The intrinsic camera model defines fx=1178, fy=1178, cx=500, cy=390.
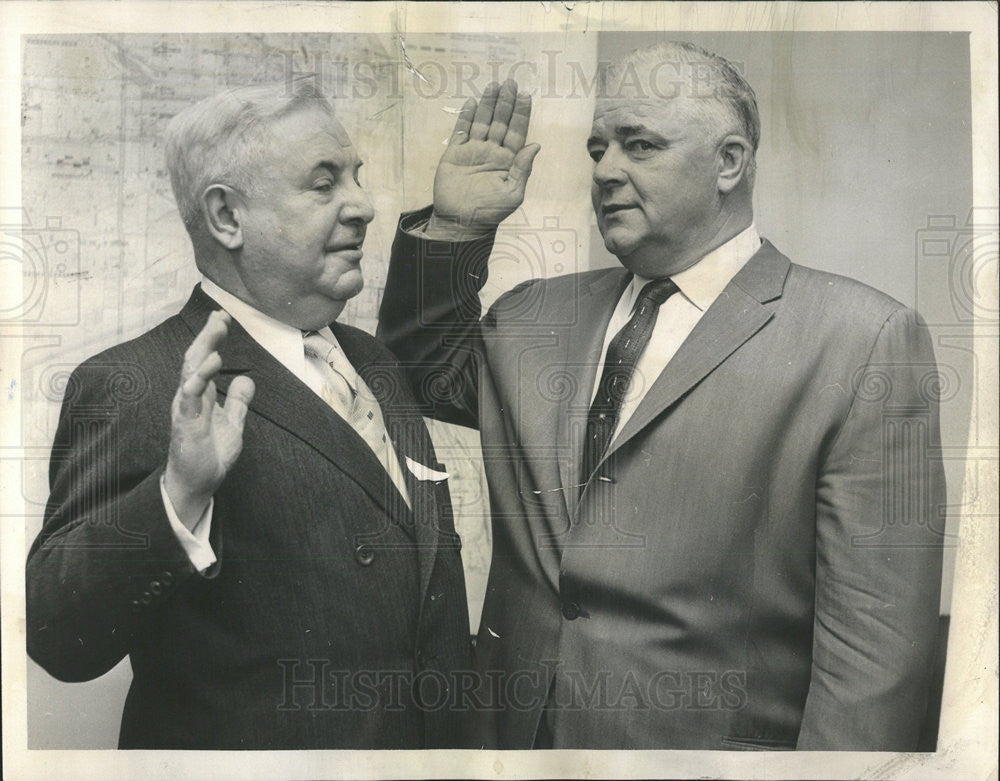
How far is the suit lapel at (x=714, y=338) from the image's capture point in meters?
3.28

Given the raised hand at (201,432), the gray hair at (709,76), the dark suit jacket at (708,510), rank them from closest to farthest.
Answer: the raised hand at (201,432) < the dark suit jacket at (708,510) < the gray hair at (709,76)

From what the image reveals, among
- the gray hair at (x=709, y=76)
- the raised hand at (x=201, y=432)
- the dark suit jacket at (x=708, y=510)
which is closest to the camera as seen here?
the raised hand at (x=201, y=432)

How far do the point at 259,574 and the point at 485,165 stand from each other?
4.39 feet

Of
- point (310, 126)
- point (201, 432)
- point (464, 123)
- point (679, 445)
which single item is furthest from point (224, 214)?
point (679, 445)

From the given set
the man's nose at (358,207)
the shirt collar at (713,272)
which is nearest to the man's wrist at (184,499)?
the man's nose at (358,207)

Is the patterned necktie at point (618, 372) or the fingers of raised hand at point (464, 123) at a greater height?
the fingers of raised hand at point (464, 123)

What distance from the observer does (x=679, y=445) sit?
328 centimetres

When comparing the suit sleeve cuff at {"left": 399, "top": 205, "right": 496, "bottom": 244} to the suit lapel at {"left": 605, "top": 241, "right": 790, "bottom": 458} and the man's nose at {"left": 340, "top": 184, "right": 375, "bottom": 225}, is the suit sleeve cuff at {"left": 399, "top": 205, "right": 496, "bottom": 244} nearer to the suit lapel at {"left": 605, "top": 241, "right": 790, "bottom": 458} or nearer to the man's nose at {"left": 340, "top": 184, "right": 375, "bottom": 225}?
the man's nose at {"left": 340, "top": 184, "right": 375, "bottom": 225}

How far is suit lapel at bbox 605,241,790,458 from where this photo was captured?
3283mm

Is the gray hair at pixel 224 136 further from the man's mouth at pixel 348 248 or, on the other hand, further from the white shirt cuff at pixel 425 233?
the white shirt cuff at pixel 425 233

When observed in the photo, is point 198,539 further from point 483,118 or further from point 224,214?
point 483,118

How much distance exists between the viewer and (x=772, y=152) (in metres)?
3.43

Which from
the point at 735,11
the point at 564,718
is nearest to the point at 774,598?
the point at 564,718

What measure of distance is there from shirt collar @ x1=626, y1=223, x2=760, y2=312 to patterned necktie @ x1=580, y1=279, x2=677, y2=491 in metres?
0.04
